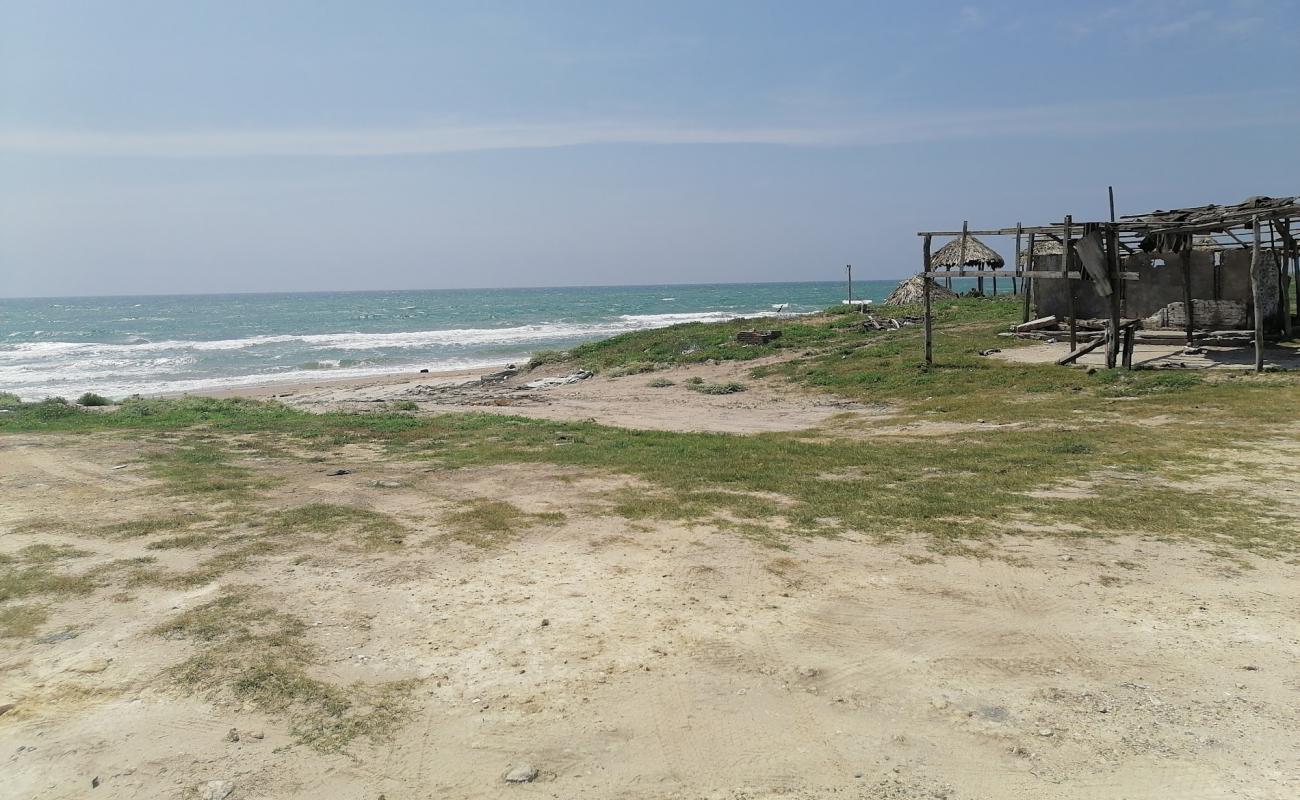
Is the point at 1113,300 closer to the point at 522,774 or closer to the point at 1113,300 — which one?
the point at 1113,300

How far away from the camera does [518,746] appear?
401 centimetres

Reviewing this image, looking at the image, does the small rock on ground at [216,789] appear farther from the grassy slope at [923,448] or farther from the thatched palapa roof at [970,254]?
the thatched palapa roof at [970,254]

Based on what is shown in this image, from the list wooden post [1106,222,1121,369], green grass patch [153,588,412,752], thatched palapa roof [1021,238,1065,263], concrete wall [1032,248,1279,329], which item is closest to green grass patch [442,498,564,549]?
green grass patch [153,588,412,752]

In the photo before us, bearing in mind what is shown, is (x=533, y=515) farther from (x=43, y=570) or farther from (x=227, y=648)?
(x=43, y=570)

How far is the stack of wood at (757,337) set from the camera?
82.6 ft

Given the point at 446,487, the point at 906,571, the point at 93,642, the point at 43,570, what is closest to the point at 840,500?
the point at 906,571

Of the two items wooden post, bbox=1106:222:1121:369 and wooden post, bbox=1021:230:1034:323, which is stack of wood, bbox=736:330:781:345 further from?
wooden post, bbox=1106:222:1121:369

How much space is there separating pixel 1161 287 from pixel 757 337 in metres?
10.6

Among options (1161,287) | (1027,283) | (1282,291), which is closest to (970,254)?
(1027,283)

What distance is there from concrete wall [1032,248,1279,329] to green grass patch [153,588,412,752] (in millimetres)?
16389

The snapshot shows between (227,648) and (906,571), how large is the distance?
454cm

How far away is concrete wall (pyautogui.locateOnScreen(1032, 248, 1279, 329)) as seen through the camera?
18.1 m

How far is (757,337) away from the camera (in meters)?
25.3

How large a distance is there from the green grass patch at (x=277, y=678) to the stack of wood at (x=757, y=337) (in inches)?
817
